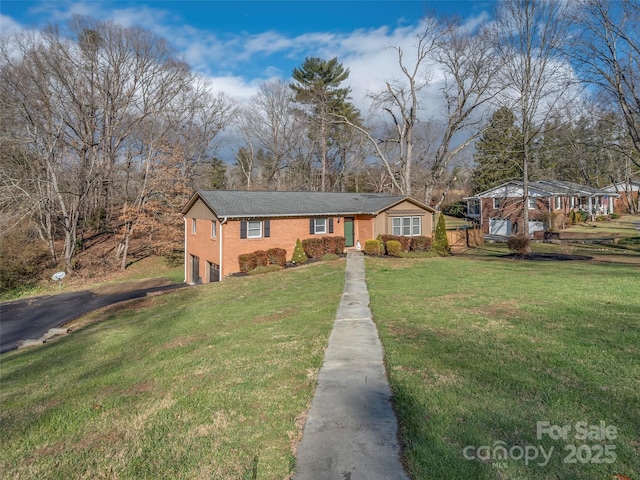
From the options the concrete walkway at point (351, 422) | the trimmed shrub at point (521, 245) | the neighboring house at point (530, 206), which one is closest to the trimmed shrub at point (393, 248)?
the trimmed shrub at point (521, 245)

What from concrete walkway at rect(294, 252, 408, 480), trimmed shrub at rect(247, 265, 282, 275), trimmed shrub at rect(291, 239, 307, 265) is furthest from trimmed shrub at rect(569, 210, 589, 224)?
concrete walkway at rect(294, 252, 408, 480)

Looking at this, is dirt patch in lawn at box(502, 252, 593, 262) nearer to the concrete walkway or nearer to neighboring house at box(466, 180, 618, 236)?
neighboring house at box(466, 180, 618, 236)

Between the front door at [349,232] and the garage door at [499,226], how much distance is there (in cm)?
1841

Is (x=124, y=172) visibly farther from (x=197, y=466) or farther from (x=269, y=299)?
(x=197, y=466)

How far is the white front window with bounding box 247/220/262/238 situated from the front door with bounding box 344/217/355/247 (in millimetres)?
6203

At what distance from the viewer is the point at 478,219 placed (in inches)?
1594

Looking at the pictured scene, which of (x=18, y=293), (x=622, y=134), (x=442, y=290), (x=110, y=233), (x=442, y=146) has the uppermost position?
(x=442, y=146)

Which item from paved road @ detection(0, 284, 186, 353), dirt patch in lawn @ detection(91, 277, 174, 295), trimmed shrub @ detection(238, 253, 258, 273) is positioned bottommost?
paved road @ detection(0, 284, 186, 353)

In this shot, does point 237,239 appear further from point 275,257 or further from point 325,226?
point 325,226

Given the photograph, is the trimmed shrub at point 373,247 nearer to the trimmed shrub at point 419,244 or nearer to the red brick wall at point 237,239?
the red brick wall at point 237,239

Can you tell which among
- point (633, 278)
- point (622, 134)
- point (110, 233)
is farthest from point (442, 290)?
point (110, 233)

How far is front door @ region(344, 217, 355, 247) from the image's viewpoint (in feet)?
79.5

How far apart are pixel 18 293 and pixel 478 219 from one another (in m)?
39.9

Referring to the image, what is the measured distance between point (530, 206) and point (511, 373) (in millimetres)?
33763
